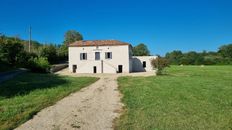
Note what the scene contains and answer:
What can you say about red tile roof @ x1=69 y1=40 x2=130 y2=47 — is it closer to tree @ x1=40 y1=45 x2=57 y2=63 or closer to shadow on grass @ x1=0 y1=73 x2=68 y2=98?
tree @ x1=40 y1=45 x2=57 y2=63

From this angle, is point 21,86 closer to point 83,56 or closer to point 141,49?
point 83,56

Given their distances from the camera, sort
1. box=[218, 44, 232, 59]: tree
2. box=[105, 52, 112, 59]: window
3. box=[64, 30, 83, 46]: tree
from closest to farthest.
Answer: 1. box=[105, 52, 112, 59]: window
2. box=[64, 30, 83, 46]: tree
3. box=[218, 44, 232, 59]: tree

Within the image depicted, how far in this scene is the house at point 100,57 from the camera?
38344mm

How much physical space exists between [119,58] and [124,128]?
33091 millimetres

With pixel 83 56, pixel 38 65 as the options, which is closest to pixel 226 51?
pixel 83 56

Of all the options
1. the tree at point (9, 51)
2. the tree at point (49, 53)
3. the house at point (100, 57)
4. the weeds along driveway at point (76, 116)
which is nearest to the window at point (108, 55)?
the house at point (100, 57)

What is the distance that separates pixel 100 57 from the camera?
→ 39.2 metres

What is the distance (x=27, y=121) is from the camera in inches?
246

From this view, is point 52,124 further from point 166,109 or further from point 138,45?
point 138,45

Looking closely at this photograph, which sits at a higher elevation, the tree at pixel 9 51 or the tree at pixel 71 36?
the tree at pixel 71 36

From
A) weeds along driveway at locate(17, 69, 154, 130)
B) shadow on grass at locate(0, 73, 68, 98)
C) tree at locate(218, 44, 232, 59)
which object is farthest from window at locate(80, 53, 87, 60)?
tree at locate(218, 44, 232, 59)

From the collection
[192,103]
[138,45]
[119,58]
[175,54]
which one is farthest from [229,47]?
[192,103]

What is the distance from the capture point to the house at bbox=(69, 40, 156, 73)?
38.3m

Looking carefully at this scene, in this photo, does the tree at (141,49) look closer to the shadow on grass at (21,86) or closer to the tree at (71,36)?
the tree at (71,36)
